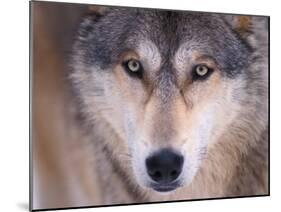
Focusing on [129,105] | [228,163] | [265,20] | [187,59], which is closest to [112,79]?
[129,105]

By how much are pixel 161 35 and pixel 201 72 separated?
28 centimetres

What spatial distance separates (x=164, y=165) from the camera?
270 centimetres

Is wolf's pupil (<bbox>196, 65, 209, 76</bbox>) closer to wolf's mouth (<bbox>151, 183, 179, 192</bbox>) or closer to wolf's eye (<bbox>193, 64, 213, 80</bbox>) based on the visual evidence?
wolf's eye (<bbox>193, 64, 213, 80</bbox>)

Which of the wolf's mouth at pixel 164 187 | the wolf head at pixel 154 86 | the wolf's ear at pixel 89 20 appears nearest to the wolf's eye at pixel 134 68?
the wolf head at pixel 154 86

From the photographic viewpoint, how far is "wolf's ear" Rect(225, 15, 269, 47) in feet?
9.64

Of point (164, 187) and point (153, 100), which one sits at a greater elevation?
point (153, 100)

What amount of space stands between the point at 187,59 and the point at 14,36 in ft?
2.81

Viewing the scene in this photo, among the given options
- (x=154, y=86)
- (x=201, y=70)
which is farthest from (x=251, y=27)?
(x=154, y=86)

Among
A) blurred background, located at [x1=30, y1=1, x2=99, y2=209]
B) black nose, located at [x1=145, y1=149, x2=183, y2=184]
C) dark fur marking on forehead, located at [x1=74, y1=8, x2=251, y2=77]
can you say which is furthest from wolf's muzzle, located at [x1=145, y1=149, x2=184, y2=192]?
dark fur marking on forehead, located at [x1=74, y1=8, x2=251, y2=77]

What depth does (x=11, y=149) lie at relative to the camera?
8.75ft

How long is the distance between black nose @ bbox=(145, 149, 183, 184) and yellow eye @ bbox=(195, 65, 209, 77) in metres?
0.42

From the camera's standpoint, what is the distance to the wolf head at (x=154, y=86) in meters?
2.72

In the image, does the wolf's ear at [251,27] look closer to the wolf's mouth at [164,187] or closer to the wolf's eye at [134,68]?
the wolf's eye at [134,68]

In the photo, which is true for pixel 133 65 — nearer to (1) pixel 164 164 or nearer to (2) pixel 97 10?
(2) pixel 97 10
